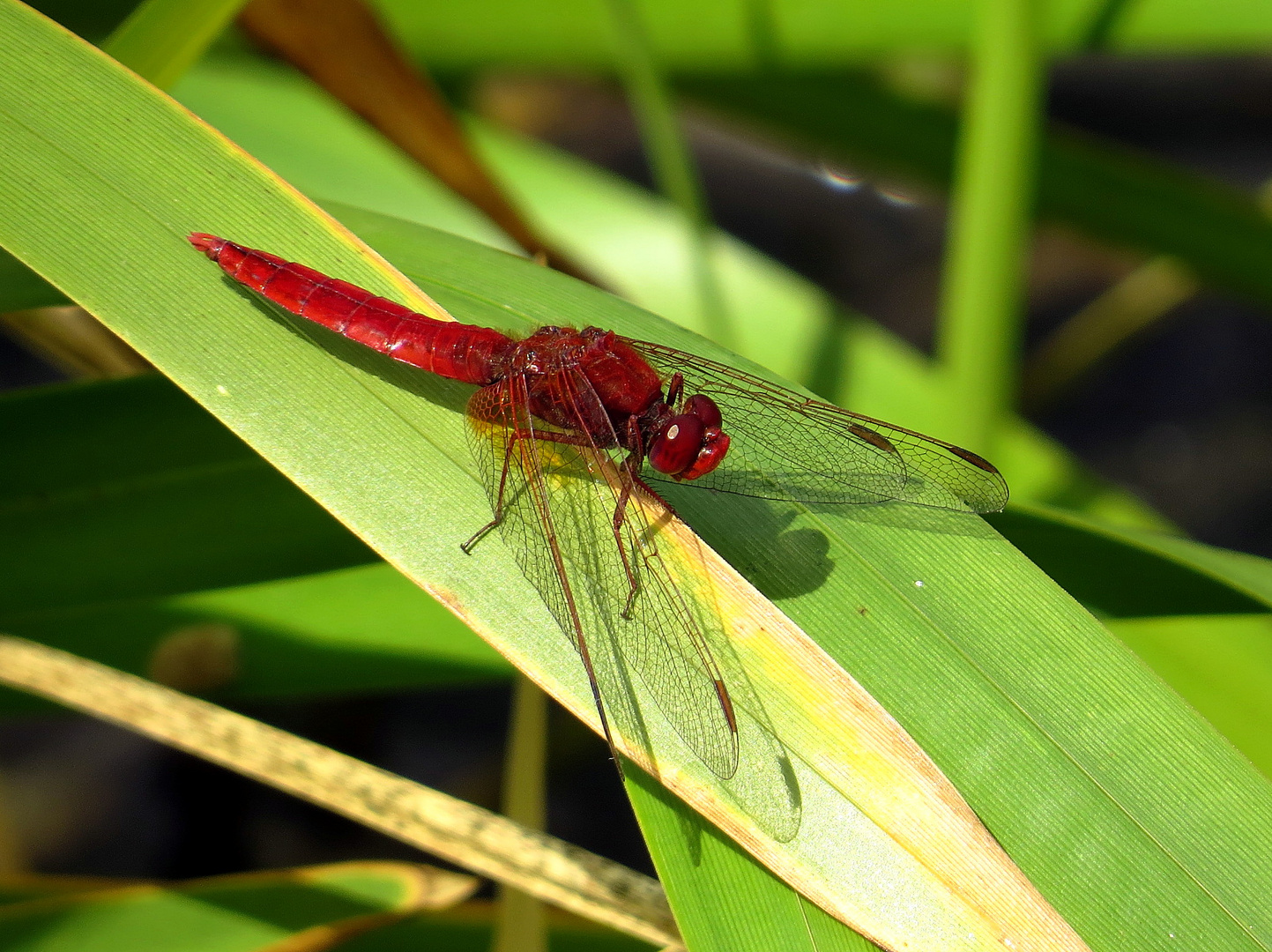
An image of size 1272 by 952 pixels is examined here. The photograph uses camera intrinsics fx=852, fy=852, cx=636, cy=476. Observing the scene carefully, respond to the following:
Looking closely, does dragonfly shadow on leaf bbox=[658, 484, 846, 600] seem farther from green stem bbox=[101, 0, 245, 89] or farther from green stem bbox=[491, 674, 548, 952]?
green stem bbox=[101, 0, 245, 89]

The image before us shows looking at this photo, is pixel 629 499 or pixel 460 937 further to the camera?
pixel 460 937

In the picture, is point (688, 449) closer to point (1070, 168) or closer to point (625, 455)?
point (625, 455)

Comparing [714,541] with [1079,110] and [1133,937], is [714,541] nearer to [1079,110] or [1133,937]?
[1133,937]

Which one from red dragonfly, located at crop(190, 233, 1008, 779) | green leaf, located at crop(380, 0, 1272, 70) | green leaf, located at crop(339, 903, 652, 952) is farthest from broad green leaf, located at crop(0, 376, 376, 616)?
green leaf, located at crop(380, 0, 1272, 70)

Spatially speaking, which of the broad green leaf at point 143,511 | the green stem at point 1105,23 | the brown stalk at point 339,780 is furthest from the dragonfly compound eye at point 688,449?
the green stem at point 1105,23

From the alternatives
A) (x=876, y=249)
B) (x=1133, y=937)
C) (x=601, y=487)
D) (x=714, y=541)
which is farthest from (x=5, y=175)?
(x=876, y=249)

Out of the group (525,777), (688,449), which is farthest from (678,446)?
(525,777)

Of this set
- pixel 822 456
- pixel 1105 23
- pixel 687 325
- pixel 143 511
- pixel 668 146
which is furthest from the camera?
pixel 687 325

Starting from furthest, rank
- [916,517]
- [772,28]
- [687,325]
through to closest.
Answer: [687,325]
[772,28]
[916,517]
